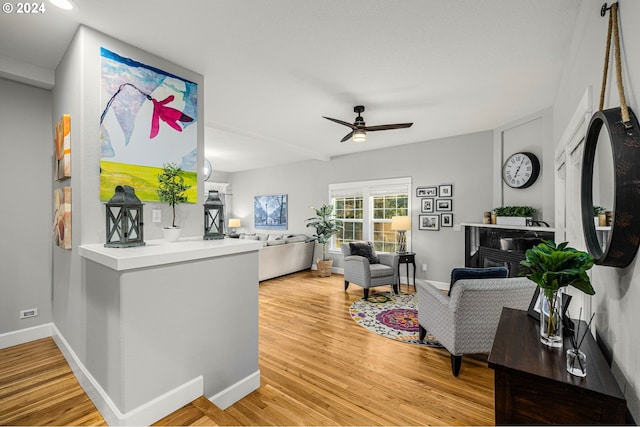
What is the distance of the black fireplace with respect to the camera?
360 cm

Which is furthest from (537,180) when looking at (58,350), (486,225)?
(58,350)

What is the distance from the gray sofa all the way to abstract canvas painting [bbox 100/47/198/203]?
301 cm

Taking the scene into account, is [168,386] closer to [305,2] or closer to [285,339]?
[285,339]

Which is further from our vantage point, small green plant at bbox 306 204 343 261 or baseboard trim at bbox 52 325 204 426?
small green plant at bbox 306 204 343 261

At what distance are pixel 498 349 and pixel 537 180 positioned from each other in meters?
3.78

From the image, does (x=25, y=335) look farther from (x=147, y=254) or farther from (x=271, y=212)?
(x=271, y=212)

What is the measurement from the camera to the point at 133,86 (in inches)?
87.1

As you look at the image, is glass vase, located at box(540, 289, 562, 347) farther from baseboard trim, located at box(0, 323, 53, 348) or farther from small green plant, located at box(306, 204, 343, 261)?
small green plant, located at box(306, 204, 343, 261)

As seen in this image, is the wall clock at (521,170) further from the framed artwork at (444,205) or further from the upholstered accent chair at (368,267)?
the upholstered accent chair at (368,267)

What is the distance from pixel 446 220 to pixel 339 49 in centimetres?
369

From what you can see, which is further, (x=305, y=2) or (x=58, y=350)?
(x=58, y=350)

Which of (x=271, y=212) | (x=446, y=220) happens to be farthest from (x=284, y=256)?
(x=446, y=220)

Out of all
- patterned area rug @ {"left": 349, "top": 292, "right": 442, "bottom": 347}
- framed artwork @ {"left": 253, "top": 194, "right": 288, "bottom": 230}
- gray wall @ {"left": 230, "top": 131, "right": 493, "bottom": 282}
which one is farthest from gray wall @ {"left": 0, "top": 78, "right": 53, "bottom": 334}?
framed artwork @ {"left": 253, "top": 194, "right": 288, "bottom": 230}

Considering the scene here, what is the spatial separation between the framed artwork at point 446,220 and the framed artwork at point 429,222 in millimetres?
69
